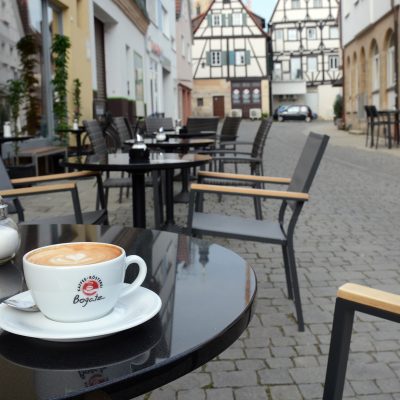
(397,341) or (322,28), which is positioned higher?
(322,28)

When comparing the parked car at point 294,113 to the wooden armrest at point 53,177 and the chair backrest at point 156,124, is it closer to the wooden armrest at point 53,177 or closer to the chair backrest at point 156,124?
the chair backrest at point 156,124

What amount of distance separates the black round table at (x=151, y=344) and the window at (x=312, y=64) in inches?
2246

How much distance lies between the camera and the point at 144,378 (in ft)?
3.33

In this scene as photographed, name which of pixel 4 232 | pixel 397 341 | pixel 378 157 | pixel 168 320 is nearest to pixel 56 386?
pixel 168 320

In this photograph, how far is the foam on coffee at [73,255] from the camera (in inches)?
45.5

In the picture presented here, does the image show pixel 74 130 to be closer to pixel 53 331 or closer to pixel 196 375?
pixel 196 375

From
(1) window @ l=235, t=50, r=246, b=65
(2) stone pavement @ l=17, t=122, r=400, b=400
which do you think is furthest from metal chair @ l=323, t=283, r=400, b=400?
(1) window @ l=235, t=50, r=246, b=65

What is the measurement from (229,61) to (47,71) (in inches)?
1626

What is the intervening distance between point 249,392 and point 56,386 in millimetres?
1820

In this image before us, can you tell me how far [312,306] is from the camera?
3.83m

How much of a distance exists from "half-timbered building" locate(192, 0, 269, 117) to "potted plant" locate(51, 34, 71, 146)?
40.3 metres

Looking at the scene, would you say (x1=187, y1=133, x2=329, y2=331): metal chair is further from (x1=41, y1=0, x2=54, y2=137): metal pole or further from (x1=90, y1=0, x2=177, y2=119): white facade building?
(x1=90, y1=0, x2=177, y2=119): white facade building

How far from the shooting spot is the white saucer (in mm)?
1100

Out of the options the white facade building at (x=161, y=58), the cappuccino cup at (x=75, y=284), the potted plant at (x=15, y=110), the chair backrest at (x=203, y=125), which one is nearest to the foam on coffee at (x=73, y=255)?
the cappuccino cup at (x=75, y=284)
